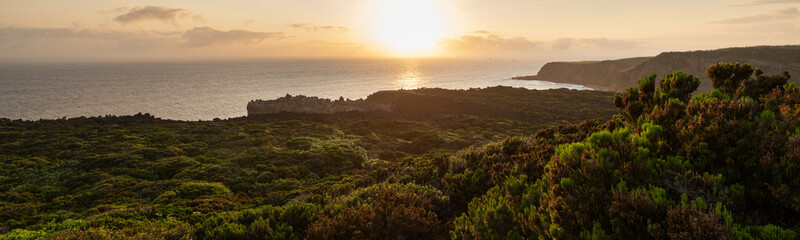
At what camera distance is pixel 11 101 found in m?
86.6

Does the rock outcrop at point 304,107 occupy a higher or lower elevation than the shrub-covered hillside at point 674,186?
lower

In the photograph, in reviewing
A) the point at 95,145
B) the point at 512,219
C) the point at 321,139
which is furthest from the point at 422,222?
the point at 95,145

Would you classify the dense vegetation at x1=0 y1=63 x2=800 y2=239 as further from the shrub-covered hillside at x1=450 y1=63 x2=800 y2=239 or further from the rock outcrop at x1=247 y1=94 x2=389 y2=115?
the rock outcrop at x1=247 y1=94 x2=389 y2=115

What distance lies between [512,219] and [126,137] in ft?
148

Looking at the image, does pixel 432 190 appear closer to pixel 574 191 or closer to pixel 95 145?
pixel 574 191

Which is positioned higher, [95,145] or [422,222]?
[422,222]

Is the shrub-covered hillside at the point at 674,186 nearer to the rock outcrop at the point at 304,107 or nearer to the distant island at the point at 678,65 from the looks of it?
the rock outcrop at the point at 304,107

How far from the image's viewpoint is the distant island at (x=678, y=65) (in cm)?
8506


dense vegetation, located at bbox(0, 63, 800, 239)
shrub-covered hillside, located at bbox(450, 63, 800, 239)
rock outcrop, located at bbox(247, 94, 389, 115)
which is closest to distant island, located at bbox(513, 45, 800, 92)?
rock outcrop, located at bbox(247, 94, 389, 115)

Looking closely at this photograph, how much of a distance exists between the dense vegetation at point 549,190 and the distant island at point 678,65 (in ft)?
221

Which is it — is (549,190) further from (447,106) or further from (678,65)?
(678,65)

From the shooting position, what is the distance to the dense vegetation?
509cm

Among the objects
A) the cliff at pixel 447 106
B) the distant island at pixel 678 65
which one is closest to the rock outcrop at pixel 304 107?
the cliff at pixel 447 106

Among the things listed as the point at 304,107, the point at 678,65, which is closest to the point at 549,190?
the point at 304,107
